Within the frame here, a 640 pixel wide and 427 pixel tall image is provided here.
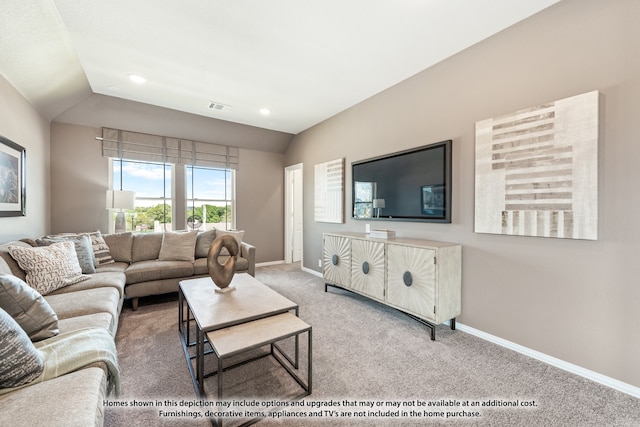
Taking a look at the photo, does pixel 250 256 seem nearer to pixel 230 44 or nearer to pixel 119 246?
pixel 119 246

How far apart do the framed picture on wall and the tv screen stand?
376 centimetres

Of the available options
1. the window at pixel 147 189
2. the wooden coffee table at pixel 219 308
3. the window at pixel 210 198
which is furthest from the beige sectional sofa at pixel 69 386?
the window at pixel 210 198

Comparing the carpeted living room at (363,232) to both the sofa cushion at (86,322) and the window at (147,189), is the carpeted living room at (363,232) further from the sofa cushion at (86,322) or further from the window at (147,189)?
the window at (147,189)

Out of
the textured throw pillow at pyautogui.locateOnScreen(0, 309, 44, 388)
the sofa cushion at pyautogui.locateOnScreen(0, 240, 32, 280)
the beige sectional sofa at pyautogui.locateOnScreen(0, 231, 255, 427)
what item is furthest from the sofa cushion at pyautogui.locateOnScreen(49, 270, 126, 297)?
the textured throw pillow at pyautogui.locateOnScreen(0, 309, 44, 388)

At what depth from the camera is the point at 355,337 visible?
2.38 meters

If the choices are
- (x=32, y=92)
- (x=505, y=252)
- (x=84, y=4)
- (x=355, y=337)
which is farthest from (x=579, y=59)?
(x=32, y=92)

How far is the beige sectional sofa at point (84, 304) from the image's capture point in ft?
3.10

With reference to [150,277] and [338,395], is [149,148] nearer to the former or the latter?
[150,277]

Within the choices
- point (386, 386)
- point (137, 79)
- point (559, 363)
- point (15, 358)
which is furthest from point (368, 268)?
point (137, 79)

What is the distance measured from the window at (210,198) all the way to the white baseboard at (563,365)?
14.2 ft

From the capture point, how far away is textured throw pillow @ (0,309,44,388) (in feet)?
3.33

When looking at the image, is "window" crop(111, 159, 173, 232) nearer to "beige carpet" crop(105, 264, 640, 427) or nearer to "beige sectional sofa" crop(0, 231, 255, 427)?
"beige sectional sofa" crop(0, 231, 255, 427)

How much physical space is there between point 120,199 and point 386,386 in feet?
13.2

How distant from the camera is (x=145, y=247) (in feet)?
11.5
